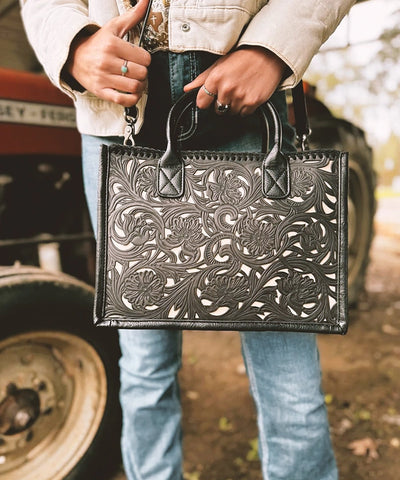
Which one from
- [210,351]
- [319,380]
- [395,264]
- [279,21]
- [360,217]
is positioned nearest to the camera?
[279,21]

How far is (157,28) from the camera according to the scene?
82cm

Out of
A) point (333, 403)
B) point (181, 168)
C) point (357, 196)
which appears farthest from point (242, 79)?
point (357, 196)

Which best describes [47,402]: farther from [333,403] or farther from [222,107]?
[333,403]

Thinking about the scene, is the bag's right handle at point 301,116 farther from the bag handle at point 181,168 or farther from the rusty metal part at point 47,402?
the rusty metal part at point 47,402

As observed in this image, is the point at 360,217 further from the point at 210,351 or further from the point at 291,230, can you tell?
the point at 291,230

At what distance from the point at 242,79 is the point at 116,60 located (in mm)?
226

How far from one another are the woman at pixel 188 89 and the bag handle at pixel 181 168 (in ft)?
0.18

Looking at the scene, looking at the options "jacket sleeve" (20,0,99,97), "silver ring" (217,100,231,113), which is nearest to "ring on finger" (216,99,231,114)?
"silver ring" (217,100,231,113)

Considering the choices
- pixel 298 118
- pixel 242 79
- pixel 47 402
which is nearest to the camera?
pixel 242 79

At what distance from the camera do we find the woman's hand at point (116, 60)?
0.77 m

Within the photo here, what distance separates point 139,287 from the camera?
0.80 meters

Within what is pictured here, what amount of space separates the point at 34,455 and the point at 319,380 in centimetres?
93

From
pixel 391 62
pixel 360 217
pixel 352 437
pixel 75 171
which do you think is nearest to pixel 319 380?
pixel 352 437

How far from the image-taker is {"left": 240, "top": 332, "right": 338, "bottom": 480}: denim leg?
948 millimetres
